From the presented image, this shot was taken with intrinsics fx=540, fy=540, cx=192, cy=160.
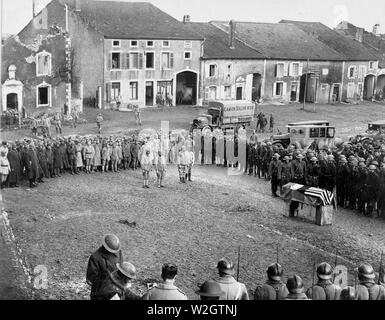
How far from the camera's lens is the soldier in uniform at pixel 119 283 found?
443 cm

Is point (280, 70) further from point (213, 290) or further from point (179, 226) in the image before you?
point (213, 290)

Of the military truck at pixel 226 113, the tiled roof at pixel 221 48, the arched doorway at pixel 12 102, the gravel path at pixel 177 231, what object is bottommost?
the gravel path at pixel 177 231

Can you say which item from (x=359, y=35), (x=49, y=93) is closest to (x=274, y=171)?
(x=359, y=35)

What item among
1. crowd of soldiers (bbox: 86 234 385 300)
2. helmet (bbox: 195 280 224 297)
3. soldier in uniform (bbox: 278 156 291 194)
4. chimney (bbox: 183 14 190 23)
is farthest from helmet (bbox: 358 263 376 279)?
soldier in uniform (bbox: 278 156 291 194)

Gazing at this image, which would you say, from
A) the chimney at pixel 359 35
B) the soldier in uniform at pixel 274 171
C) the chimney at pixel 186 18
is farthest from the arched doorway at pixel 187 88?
the chimney at pixel 359 35

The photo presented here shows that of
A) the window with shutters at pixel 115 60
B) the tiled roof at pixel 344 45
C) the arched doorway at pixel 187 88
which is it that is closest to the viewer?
the window with shutters at pixel 115 60

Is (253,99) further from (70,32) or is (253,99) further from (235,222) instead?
(70,32)

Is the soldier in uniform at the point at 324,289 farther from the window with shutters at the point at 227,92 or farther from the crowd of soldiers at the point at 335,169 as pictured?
the window with shutters at the point at 227,92

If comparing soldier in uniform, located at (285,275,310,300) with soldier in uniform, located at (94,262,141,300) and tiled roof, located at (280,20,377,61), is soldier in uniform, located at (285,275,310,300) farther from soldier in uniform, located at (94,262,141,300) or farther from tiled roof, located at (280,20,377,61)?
tiled roof, located at (280,20,377,61)

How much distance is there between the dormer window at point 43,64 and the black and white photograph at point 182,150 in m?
0.03

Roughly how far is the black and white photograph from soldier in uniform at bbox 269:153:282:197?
1.5 inches

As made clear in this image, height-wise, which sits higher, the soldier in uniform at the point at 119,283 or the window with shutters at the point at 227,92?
the window with shutters at the point at 227,92

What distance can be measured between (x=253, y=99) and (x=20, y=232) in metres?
5.30

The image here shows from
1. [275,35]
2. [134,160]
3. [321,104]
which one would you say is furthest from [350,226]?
[134,160]
